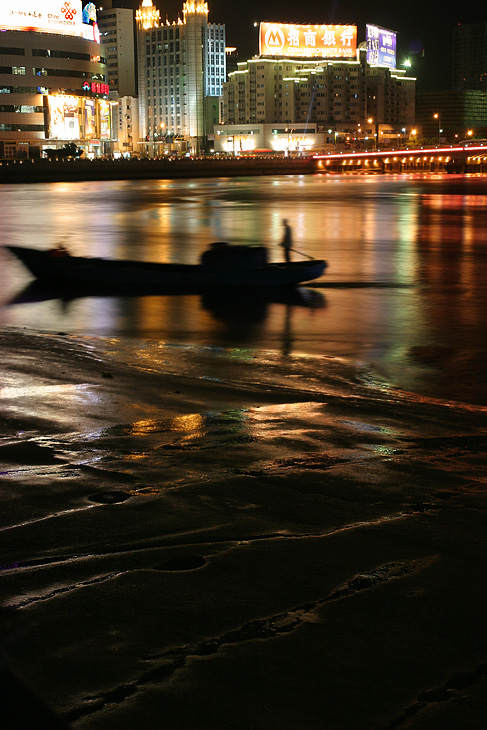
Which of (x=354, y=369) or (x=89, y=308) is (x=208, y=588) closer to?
(x=354, y=369)

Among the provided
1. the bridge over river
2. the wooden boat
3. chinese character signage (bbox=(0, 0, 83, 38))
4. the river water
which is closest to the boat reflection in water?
the wooden boat

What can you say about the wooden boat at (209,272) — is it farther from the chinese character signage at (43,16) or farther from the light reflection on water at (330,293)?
the chinese character signage at (43,16)

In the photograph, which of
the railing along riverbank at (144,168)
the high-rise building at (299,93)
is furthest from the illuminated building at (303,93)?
the railing along riverbank at (144,168)

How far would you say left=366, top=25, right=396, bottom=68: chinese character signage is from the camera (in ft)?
603

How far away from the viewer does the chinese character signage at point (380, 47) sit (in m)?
184

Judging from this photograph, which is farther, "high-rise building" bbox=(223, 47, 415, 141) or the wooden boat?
"high-rise building" bbox=(223, 47, 415, 141)

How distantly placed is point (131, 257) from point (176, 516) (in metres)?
26.2

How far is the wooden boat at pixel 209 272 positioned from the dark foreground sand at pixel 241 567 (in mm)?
13010

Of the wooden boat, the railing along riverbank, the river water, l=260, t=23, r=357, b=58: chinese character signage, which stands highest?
l=260, t=23, r=357, b=58: chinese character signage

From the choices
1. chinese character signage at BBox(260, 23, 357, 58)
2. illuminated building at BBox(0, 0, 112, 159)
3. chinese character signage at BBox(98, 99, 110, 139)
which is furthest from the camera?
chinese character signage at BBox(260, 23, 357, 58)

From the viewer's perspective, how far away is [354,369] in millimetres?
12805

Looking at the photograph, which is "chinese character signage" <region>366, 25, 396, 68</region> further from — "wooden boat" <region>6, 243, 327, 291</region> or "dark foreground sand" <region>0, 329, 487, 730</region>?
"dark foreground sand" <region>0, 329, 487, 730</region>

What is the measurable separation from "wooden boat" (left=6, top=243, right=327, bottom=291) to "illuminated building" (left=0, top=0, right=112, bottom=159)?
10654 cm

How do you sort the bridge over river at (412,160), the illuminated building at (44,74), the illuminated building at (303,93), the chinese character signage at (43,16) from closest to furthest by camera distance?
the chinese character signage at (43,16), the illuminated building at (44,74), the bridge over river at (412,160), the illuminated building at (303,93)
